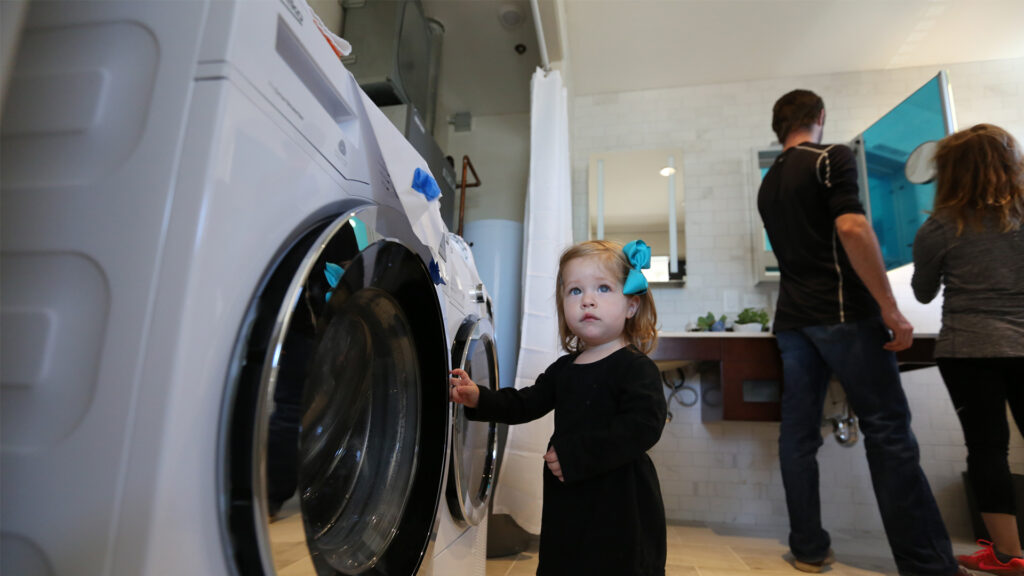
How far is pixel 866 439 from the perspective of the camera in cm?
143

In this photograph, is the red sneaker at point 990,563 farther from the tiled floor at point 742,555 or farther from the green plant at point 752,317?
the green plant at point 752,317

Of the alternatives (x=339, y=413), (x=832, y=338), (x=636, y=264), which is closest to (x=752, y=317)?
(x=832, y=338)

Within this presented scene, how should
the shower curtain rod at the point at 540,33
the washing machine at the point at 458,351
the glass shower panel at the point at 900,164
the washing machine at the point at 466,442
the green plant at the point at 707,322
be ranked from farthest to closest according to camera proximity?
the green plant at the point at 707,322 → the glass shower panel at the point at 900,164 → the shower curtain rod at the point at 540,33 → the washing machine at the point at 466,442 → the washing machine at the point at 458,351

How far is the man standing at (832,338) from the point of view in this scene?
4.42 feet

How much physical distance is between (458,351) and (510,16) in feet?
5.77

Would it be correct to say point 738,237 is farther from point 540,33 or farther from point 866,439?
point 540,33

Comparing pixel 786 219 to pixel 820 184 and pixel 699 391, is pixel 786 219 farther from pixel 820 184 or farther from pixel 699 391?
pixel 699 391

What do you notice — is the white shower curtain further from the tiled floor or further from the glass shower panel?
the glass shower panel

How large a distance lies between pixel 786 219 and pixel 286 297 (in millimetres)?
1558

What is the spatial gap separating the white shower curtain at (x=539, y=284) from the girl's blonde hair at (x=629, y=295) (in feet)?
1.58

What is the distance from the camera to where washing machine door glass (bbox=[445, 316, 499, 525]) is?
0.86 meters

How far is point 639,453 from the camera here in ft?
2.58

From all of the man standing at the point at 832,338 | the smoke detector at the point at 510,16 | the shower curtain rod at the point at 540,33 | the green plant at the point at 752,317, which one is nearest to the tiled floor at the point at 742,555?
the man standing at the point at 832,338

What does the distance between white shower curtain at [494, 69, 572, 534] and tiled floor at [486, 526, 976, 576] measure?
7.9 inches
